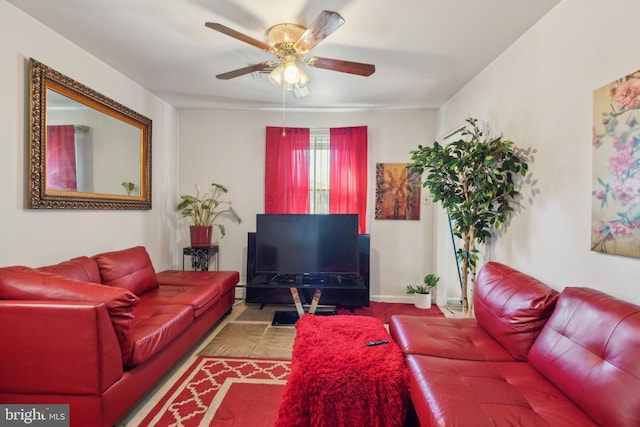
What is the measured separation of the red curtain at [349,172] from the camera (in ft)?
12.2

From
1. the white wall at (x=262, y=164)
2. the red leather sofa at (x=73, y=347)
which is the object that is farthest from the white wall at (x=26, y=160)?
the white wall at (x=262, y=164)

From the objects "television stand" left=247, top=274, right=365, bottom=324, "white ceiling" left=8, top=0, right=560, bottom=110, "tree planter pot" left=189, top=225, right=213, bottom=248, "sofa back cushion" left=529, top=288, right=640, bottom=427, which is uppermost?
"white ceiling" left=8, top=0, right=560, bottom=110

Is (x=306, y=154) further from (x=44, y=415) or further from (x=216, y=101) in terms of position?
(x=44, y=415)

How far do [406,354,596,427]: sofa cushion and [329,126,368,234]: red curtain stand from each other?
2.35m

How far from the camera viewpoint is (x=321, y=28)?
1638 millimetres

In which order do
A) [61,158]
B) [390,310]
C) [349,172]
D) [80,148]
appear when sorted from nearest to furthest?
[61,158] → [80,148] → [390,310] → [349,172]

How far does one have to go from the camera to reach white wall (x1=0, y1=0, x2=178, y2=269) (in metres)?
1.83

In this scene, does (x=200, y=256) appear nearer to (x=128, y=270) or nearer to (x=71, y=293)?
(x=128, y=270)

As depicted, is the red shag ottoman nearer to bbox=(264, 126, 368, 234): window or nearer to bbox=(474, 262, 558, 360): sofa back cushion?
bbox=(474, 262, 558, 360): sofa back cushion

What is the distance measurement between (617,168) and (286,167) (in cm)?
314

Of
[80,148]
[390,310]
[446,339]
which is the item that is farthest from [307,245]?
[80,148]

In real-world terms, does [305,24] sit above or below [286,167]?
above

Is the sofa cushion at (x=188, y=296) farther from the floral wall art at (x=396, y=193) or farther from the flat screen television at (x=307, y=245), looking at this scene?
the floral wall art at (x=396, y=193)

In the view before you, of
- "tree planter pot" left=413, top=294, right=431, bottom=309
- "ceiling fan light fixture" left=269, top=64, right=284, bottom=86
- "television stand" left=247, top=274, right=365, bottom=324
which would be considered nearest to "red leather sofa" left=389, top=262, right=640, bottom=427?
"television stand" left=247, top=274, right=365, bottom=324
